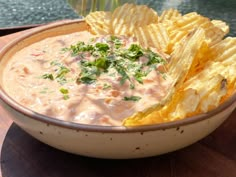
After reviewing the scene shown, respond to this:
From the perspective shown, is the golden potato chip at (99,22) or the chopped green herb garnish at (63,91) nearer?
the chopped green herb garnish at (63,91)

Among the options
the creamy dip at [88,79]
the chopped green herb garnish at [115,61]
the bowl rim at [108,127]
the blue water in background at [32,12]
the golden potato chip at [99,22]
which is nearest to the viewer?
the bowl rim at [108,127]

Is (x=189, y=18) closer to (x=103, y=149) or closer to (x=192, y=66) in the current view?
(x=192, y=66)

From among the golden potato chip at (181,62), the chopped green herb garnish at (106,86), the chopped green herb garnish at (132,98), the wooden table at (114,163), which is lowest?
the wooden table at (114,163)

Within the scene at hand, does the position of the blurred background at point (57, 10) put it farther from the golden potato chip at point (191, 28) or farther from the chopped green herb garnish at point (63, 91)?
the chopped green herb garnish at point (63, 91)

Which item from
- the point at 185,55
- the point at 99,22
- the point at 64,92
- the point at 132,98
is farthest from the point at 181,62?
the point at 99,22

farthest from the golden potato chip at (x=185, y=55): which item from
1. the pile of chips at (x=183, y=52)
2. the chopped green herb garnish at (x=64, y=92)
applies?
the chopped green herb garnish at (x=64, y=92)

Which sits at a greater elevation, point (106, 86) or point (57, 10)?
point (106, 86)

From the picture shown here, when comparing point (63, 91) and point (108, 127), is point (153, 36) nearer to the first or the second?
point (63, 91)

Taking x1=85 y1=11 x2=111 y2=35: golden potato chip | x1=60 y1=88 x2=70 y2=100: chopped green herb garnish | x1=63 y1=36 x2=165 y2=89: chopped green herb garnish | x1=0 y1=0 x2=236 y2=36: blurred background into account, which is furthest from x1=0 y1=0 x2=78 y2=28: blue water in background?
x1=60 y1=88 x2=70 y2=100: chopped green herb garnish
